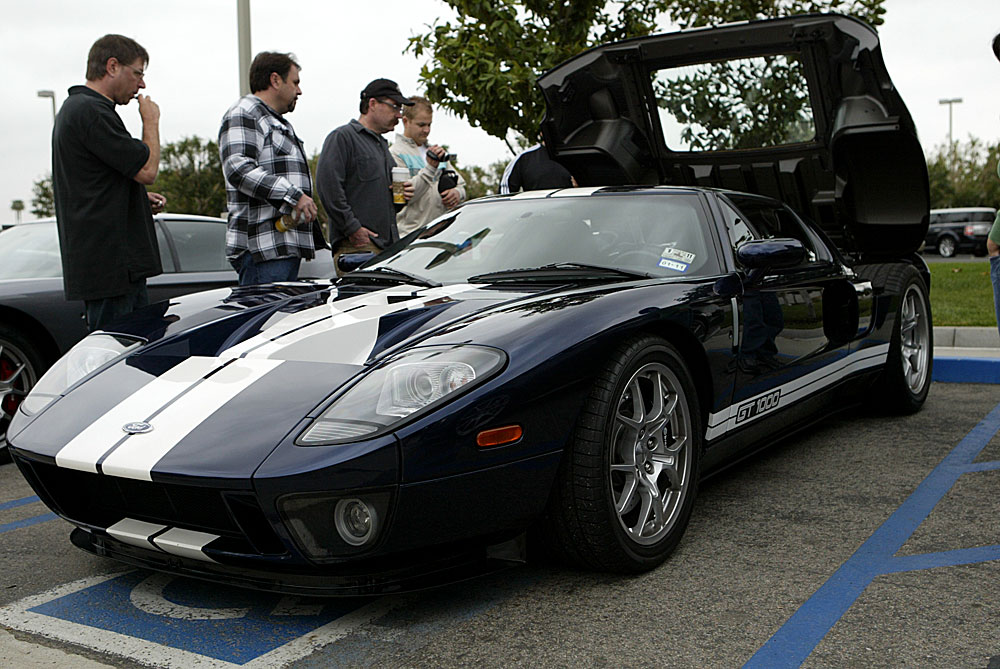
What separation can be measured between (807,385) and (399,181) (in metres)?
2.84

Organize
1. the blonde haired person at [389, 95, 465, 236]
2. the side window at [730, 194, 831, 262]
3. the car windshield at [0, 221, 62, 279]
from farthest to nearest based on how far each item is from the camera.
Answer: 1. the blonde haired person at [389, 95, 465, 236]
2. the car windshield at [0, 221, 62, 279]
3. the side window at [730, 194, 831, 262]

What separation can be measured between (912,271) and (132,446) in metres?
4.14

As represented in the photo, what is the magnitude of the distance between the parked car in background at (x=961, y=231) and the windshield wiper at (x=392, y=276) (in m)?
30.8

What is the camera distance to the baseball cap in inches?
228

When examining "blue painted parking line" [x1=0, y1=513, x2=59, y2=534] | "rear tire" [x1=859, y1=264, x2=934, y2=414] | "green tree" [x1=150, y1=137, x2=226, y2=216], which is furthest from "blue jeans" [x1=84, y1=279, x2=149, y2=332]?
"green tree" [x1=150, y1=137, x2=226, y2=216]

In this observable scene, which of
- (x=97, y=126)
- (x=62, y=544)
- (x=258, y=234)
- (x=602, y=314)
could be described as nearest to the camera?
(x=602, y=314)

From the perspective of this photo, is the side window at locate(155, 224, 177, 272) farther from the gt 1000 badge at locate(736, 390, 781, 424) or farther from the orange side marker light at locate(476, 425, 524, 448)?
the orange side marker light at locate(476, 425, 524, 448)

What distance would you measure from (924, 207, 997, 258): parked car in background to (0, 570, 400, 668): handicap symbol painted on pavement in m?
32.0

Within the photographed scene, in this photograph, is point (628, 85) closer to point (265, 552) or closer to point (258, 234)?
point (258, 234)

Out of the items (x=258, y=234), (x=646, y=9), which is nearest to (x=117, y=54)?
(x=258, y=234)

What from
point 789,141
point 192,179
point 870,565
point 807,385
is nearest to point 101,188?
point 807,385

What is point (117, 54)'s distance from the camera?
14.4 feet

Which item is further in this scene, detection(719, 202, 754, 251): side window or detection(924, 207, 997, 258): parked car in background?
detection(924, 207, 997, 258): parked car in background

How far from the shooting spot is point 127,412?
107 inches
